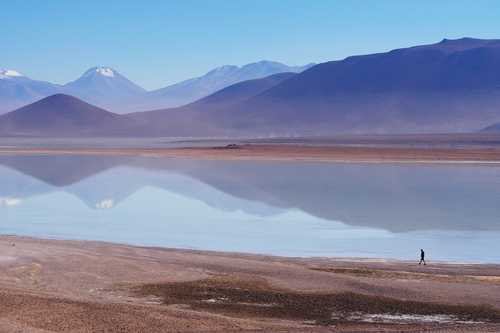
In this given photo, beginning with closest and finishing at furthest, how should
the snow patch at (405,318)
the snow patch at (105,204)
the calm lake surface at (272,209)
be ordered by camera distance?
the snow patch at (405,318) < the calm lake surface at (272,209) < the snow patch at (105,204)

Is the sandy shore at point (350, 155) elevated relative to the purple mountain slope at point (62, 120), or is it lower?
lower

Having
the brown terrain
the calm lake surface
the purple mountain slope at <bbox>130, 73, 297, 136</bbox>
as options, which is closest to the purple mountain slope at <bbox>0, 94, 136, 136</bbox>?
the purple mountain slope at <bbox>130, 73, 297, 136</bbox>

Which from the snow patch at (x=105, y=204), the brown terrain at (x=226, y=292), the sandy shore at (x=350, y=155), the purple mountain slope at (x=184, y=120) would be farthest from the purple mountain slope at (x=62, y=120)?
the brown terrain at (x=226, y=292)

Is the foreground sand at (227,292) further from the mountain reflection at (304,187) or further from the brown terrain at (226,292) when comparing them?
the mountain reflection at (304,187)

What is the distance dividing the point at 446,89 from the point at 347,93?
773 inches

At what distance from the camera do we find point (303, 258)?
1911 centimetres

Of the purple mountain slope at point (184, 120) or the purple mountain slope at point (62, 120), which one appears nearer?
the purple mountain slope at point (184, 120)

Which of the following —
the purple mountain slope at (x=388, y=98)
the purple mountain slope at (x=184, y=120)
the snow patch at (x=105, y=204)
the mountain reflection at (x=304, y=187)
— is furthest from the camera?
the purple mountain slope at (x=388, y=98)

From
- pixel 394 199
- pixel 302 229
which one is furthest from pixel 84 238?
pixel 394 199

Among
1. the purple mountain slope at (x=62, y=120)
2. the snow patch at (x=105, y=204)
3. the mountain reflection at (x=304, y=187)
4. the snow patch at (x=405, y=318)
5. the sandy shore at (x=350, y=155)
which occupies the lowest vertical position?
the snow patch at (x=405, y=318)

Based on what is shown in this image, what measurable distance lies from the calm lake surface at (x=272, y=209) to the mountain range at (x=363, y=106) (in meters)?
101

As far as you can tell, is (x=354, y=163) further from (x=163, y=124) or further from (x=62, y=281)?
(x=163, y=124)

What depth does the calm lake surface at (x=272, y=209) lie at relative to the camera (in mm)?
21672

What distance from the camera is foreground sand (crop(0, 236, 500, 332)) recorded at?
11.7m
